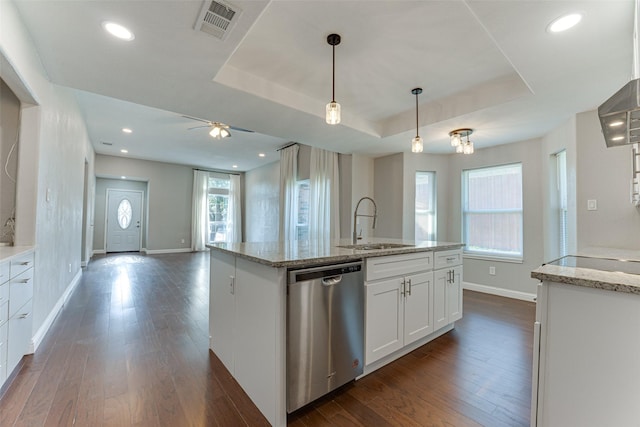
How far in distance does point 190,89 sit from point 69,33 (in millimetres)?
847

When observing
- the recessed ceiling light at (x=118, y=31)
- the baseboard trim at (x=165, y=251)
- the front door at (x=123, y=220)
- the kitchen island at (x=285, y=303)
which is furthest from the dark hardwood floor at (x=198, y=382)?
the front door at (x=123, y=220)

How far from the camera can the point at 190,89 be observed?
8.21ft

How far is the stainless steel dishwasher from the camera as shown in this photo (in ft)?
4.99

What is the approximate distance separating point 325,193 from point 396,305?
3242 mm

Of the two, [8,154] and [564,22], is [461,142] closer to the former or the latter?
[564,22]

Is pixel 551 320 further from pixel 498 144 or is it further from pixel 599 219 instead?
pixel 498 144

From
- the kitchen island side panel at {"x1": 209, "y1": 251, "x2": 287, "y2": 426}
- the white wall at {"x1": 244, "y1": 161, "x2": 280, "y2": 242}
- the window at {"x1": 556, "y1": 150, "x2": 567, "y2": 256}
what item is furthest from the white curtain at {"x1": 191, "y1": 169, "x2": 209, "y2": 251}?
the window at {"x1": 556, "y1": 150, "x2": 567, "y2": 256}

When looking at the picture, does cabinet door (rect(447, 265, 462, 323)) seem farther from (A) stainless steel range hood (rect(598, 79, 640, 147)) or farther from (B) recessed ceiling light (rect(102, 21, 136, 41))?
(B) recessed ceiling light (rect(102, 21, 136, 41))

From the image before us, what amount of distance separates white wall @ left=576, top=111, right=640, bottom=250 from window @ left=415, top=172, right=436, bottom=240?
2.10m

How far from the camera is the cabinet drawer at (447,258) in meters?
2.57

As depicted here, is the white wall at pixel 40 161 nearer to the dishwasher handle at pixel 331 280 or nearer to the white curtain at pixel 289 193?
the dishwasher handle at pixel 331 280

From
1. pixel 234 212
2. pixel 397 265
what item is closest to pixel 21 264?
pixel 397 265

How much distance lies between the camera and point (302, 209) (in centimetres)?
582

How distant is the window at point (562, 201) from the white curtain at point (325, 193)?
10.7 feet
